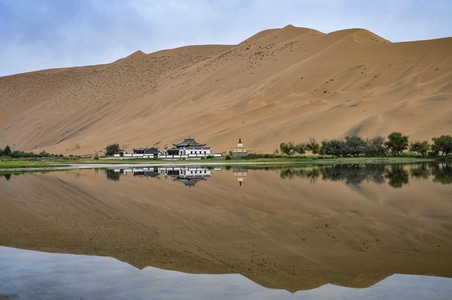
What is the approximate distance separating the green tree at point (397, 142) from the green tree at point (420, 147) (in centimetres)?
87

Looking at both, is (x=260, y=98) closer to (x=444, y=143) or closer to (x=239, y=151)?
(x=239, y=151)

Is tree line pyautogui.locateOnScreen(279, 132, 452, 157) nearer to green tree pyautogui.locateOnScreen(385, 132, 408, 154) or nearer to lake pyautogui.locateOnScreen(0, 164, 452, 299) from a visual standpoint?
green tree pyautogui.locateOnScreen(385, 132, 408, 154)

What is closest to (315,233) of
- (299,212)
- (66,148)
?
(299,212)

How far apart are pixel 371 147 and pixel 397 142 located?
2.84 m

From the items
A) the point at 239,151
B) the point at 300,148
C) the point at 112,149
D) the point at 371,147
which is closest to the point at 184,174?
the point at 300,148

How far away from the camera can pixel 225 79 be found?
332 ft

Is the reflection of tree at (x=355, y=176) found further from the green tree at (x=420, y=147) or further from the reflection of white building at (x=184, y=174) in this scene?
the green tree at (x=420, y=147)

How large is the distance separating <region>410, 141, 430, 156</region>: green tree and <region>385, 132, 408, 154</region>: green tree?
87 centimetres

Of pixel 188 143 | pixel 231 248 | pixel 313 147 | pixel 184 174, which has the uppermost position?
pixel 188 143

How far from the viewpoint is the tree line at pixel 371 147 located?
59594 mm

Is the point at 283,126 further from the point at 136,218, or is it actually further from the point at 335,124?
the point at 136,218

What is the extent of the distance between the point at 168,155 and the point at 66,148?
25.3m

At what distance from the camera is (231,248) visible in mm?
11258

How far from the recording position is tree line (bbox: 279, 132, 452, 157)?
59594 mm
